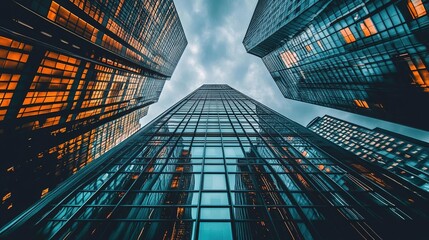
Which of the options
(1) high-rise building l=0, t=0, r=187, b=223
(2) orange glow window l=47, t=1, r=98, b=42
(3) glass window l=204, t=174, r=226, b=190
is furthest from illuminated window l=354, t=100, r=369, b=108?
(2) orange glow window l=47, t=1, r=98, b=42

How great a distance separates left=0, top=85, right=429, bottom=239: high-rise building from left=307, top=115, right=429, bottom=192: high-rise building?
1169 inches

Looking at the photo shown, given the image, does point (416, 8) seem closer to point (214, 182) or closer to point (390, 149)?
point (214, 182)

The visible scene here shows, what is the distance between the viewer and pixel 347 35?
104ft

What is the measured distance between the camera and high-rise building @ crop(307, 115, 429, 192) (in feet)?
141

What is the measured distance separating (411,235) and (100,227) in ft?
43.2

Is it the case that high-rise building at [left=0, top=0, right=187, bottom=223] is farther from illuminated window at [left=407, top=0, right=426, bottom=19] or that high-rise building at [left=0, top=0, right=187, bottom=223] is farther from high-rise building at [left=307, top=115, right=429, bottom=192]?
high-rise building at [left=307, top=115, right=429, bottom=192]

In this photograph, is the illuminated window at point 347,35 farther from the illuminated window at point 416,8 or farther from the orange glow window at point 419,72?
the illuminated window at point 416,8

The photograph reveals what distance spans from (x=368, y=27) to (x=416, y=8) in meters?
7.21

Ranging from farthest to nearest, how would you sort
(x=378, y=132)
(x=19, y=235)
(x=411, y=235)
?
(x=378, y=132) → (x=411, y=235) → (x=19, y=235)

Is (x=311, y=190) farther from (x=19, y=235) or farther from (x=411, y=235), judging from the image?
(x=19, y=235)

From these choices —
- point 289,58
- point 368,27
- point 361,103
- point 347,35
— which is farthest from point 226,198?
point 289,58

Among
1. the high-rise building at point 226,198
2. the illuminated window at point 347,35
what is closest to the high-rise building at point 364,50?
the illuminated window at point 347,35

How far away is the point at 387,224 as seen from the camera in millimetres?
7816

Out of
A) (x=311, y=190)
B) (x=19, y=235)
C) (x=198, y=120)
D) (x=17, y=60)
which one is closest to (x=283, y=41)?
(x=198, y=120)
